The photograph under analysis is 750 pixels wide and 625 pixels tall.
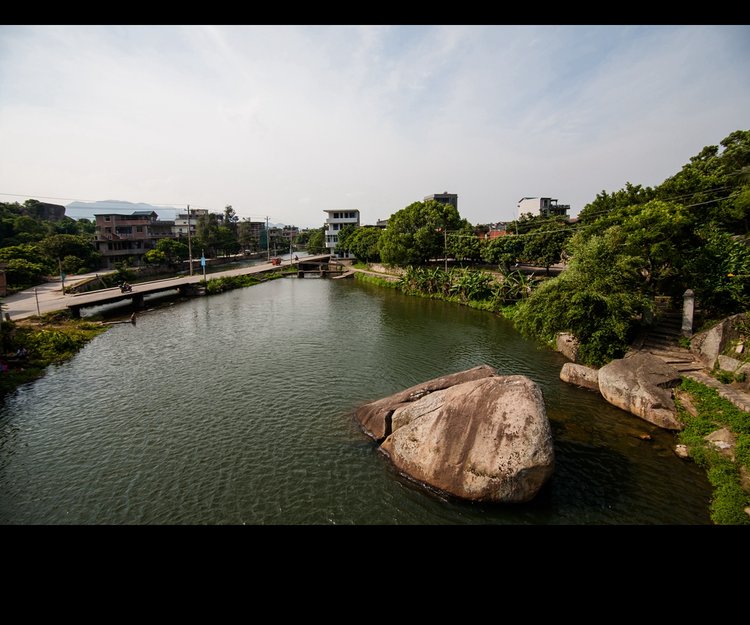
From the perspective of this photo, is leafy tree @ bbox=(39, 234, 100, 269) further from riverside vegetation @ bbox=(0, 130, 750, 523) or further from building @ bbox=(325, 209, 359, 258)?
building @ bbox=(325, 209, 359, 258)

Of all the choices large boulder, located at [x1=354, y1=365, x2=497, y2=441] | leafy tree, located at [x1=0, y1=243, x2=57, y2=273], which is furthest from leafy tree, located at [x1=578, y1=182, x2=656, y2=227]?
leafy tree, located at [x1=0, y1=243, x2=57, y2=273]

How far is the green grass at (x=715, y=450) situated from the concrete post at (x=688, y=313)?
206 inches

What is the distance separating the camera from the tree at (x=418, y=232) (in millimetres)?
49969

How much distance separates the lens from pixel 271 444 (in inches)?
572

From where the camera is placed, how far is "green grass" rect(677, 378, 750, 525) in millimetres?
10219

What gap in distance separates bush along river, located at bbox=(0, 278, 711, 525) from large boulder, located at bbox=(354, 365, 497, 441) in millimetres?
583

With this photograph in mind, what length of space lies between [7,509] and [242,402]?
824cm

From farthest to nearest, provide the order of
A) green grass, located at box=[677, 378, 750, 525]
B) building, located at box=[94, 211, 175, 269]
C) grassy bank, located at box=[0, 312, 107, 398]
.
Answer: building, located at box=[94, 211, 175, 269]
grassy bank, located at box=[0, 312, 107, 398]
green grass, located at box=[677, 378, 750, 525]

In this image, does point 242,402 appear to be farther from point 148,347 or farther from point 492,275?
point 492,275

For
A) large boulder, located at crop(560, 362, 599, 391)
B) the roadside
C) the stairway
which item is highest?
the roadside

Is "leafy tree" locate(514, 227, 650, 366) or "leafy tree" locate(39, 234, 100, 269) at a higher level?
"leafy tree" locate(39, 234, 100, 269)

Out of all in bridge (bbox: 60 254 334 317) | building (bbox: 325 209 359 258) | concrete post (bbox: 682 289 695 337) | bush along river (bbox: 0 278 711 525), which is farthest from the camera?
building (bbox: 325 209 359 258)
